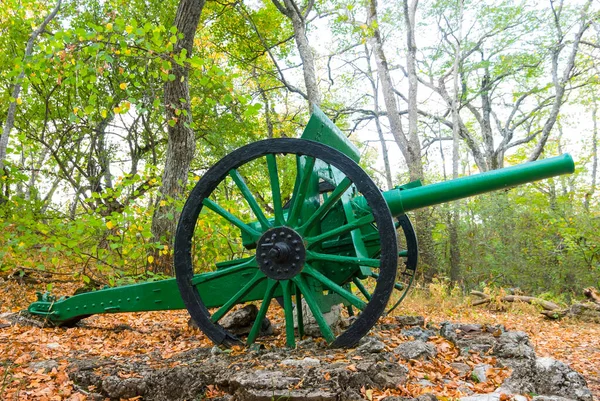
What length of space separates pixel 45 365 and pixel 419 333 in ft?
10.6

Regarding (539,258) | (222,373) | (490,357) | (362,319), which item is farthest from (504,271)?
(222,373)

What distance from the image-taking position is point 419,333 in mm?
4438

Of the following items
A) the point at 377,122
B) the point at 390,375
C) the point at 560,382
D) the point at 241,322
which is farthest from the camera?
the point at 377,122

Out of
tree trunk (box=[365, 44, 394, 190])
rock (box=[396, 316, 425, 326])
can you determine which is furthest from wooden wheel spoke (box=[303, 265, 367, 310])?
tree trunk (box=[365, 44, 394, 190])

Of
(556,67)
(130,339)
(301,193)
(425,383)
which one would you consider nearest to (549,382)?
(425,383)

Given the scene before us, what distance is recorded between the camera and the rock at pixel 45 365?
3570 mm

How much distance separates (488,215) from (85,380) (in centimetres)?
958

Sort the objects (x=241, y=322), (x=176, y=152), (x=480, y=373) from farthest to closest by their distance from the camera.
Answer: (x=176, y=152) < (x=241, y=322) < (x=480, y=373)

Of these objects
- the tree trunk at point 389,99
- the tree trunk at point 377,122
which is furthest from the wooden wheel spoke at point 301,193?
the tree trunk at point 377,122

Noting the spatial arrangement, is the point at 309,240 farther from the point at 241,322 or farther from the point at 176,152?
the point at 176,152

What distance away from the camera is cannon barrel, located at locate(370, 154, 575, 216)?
11.7ft

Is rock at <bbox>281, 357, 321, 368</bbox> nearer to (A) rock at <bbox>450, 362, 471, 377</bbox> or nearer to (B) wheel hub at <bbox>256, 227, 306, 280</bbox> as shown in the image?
(B) wheel hub at <bbox>256, 227, 306, 280</bbox>

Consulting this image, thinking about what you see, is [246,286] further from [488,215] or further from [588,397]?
[488,215]

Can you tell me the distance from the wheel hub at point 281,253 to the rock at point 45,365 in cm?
178
